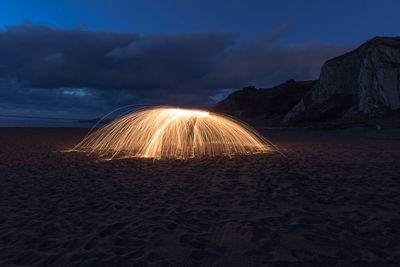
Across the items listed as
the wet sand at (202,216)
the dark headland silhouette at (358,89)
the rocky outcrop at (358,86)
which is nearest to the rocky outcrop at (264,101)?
the dark headland silhouette at (358,89)

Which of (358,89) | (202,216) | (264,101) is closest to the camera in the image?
(202,216)

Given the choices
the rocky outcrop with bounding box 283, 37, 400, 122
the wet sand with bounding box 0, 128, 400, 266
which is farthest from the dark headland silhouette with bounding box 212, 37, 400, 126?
the wet sand with bounding box 0, 128, 400, 266

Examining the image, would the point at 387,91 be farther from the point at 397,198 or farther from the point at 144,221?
the point at 144,221

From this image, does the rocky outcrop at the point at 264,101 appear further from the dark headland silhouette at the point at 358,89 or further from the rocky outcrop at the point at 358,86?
the rocky outcrop at the point at 358,86

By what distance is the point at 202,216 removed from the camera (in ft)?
13.9

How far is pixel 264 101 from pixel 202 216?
71.3 meters

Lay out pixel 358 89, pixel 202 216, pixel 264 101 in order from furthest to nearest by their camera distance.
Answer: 1. pixel 264 101
2. pixel 358 89
3. pixel 202 216

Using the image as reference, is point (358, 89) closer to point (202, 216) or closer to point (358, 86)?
point (358, 86)

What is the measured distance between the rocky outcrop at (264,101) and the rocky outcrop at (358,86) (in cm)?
2118

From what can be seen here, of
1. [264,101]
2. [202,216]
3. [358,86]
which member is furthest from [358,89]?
[264,101]

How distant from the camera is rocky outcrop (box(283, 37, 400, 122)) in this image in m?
23.8

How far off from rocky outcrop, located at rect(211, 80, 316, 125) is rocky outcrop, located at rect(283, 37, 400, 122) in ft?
69.5

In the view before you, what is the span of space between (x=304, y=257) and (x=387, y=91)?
28315 millimetres

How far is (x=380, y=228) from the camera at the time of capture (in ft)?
11.8
